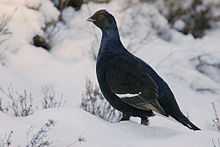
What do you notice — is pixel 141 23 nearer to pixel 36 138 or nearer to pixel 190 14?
pixel 190 14

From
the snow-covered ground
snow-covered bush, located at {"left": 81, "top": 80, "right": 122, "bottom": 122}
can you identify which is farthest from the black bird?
the snow-covered ground

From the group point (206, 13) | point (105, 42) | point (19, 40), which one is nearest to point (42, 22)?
point (19, 40)

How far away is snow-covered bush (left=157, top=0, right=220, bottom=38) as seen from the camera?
1121 centimetres

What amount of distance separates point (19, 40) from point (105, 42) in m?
3.56

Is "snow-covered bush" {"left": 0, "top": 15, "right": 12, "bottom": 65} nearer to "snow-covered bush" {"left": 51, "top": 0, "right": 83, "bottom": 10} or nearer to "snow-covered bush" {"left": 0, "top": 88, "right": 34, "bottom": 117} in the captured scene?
"snow-covered bush" {"left": 0, "top": 88, "right": 34, "bottom": 117}

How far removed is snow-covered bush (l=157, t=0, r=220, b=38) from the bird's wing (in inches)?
191

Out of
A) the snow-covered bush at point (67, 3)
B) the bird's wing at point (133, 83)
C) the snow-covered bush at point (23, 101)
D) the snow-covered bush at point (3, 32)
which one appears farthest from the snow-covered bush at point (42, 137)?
the snow-covered bush at point (67, 3)

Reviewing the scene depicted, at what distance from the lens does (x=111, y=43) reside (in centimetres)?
666

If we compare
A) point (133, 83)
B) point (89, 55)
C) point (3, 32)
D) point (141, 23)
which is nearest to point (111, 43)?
point (133, 83)

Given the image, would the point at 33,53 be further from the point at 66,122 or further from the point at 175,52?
the point at 66,122

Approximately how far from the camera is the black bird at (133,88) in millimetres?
6258

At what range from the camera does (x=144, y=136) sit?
5633mm

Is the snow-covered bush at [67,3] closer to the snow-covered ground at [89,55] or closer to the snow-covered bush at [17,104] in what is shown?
the snow-covered ground at [89,55]

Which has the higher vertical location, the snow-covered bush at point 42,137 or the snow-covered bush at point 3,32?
the snow-covered bush at point 3,32
